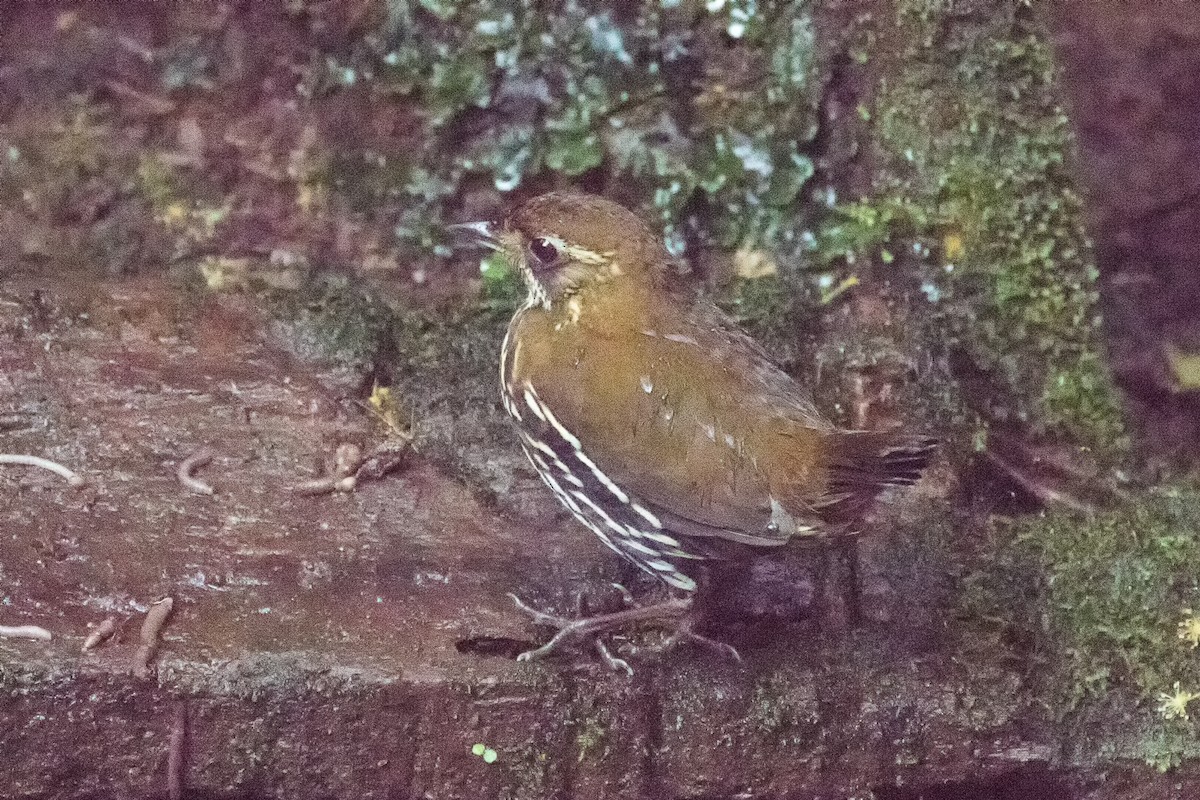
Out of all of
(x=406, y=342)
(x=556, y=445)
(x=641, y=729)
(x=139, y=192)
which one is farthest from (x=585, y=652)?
(x=139, y=192)

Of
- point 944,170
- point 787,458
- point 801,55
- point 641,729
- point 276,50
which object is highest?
point 801,55

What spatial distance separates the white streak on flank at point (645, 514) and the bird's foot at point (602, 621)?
295 mm

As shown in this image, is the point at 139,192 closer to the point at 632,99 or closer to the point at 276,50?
the point at 276,50

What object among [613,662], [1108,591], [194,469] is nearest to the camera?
[613,662]

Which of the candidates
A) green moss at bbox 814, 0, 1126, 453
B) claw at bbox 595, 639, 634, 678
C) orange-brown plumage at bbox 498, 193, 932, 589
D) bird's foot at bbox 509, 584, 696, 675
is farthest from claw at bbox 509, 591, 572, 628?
green moss at bbox 814, 0, 1126, 453

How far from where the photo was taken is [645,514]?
2.37m

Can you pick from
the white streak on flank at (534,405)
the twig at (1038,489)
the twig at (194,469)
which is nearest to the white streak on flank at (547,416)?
the white streak on flank at (534,405)

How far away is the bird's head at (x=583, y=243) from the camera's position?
250 cm

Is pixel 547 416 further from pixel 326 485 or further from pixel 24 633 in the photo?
pixel 24 633

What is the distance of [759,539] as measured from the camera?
Answer: 2.32m

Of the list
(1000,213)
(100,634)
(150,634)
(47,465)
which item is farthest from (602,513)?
(1000,213)

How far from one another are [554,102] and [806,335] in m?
1.18

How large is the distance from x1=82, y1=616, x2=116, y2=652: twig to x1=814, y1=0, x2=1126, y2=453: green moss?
8.37 feet

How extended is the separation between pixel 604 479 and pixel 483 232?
2.55 ft
